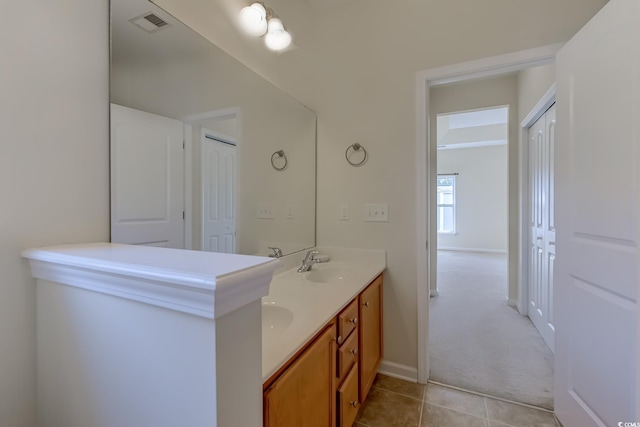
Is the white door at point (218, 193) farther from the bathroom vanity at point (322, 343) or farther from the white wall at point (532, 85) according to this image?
the white wall at point (532, 85)

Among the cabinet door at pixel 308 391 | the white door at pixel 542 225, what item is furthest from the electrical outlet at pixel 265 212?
the white door at pixel 542 225

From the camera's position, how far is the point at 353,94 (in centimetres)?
204

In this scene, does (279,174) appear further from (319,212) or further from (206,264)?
(206,264)

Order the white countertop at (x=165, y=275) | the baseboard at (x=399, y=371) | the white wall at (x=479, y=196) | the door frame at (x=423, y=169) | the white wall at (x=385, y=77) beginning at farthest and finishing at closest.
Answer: the white wall at (x=479, y=196)
the baseboard at (x=399, y=371)
the door frame at (x=423, y=169)
the white wall at (x=385, y=77)
the white countertop at (x=165, y=275)

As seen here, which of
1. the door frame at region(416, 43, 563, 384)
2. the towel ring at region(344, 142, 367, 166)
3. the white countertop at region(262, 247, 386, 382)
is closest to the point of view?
the white countertop at region(262, 247, 386, 382)

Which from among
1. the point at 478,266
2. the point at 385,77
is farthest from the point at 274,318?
the point at 478,266

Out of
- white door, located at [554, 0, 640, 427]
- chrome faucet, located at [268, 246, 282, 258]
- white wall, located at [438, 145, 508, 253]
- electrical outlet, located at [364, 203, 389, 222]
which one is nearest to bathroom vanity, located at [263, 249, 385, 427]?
chrome faucet, located at [268, 246, 282, 258]

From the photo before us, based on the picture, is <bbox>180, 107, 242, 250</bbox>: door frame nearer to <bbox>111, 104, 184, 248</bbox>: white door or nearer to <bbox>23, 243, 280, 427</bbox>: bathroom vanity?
<bbox>111, 104, 184, 248</bbox>: white door

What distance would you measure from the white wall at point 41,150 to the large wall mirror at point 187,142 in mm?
57

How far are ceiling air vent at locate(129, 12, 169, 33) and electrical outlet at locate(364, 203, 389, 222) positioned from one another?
1.50 metres

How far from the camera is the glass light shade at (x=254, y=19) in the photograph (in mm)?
1515

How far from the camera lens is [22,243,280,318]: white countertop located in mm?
504

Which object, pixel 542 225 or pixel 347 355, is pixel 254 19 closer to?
pixel 347 355

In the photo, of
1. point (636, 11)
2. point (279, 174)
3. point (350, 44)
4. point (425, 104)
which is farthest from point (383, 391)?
point (350, 44)
